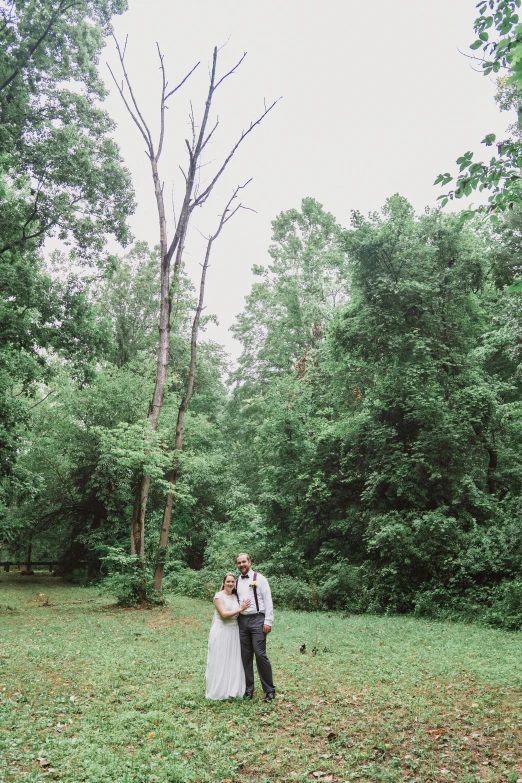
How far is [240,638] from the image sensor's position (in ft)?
22.5

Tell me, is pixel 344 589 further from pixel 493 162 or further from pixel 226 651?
pixel 493 162

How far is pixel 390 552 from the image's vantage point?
572 inches

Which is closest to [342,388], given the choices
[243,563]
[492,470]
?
[492,470]

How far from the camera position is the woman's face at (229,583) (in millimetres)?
6973

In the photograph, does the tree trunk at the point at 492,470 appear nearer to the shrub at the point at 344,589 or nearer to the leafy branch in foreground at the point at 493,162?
the shrub at the point at 344,589

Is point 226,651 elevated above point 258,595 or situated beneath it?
situated beneath

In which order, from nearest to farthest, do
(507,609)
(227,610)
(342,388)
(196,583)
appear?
(227,610) < (507,609) < (342,388) < (196,583)

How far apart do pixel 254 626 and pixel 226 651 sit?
0.46 m

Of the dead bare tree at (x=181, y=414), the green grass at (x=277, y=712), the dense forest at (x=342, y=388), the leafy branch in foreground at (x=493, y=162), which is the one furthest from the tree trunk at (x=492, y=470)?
the leafy branch in foreground at (x=493, y=162)

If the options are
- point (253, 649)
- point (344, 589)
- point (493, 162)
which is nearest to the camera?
point (493, 162)

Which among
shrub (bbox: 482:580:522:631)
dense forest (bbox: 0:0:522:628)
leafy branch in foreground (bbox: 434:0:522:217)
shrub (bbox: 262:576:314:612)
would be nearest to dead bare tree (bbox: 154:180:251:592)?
dense forest (bbox: 0:0:522:628)

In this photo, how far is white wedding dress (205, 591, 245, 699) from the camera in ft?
21.9

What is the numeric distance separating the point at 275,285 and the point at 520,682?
2567 cm

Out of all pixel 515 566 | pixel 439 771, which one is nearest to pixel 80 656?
pixel 439 771
